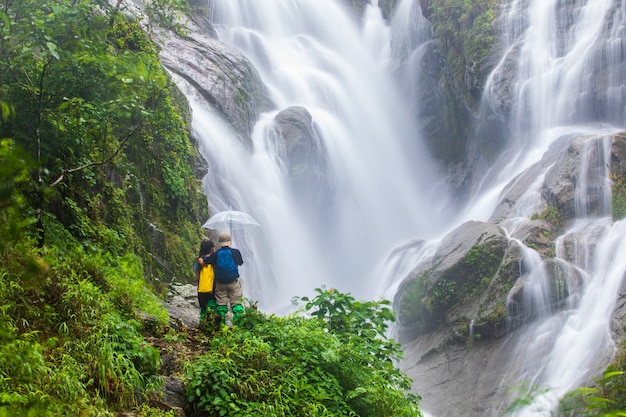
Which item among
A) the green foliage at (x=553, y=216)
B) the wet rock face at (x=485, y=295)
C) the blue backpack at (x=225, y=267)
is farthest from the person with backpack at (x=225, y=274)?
the green foliage at (x=553, y=216)

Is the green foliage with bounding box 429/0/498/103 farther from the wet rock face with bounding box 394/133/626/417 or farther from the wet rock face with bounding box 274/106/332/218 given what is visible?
the wet rock face with bounding box 394/133/626/417

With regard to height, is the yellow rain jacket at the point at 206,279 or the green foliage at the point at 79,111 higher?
the green foliage at the point at 79,111

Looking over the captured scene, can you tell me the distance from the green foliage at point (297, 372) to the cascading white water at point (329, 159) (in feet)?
28.5

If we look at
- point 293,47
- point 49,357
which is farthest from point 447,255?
point 293,47

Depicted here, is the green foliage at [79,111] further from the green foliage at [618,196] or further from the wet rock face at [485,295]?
the green foliage at [618,196]

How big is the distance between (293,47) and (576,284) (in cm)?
2405

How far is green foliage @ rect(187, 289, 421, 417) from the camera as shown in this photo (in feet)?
14.8

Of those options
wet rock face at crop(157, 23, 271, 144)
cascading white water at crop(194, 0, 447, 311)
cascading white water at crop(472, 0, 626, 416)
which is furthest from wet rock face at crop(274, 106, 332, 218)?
cascading white water at crop(472, 0, 626, 416)

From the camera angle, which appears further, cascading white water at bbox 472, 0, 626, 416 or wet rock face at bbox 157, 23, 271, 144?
wet rock face at bbox 157, 23, 271, 144

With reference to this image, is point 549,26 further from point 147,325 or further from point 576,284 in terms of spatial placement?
point 147,325

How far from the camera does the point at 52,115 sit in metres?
5.97

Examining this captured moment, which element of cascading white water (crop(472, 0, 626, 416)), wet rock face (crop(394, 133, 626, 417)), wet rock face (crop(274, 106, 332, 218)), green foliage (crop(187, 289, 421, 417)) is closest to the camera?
green foliage (crop(187, 289, 421, 417))

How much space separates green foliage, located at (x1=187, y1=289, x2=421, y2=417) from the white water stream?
4862mm

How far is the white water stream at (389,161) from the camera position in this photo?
11484mm
